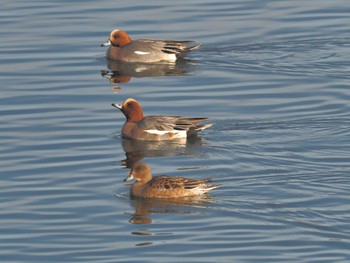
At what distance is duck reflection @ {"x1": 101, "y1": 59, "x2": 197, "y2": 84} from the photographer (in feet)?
77.8

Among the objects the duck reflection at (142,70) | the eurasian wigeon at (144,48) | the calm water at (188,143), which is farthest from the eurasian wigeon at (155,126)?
the eurasian wigeon at (144,48)

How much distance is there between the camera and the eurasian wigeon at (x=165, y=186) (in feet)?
55.0

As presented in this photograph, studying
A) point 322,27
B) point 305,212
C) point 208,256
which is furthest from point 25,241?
point 322,27

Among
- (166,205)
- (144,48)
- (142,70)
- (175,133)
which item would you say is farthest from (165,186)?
(144,48)

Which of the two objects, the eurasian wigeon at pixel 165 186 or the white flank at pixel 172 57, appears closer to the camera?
the eurasian wigeon at pixel 165 186

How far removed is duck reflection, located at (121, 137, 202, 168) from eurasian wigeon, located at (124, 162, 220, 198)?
1567 millimetres

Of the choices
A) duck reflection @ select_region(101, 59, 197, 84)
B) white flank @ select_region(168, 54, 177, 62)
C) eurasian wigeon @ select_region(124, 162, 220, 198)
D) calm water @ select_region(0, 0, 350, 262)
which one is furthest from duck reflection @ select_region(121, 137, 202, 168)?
white flank @ select_region(168, 54, 177, 62)

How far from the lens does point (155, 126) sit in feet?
64.9

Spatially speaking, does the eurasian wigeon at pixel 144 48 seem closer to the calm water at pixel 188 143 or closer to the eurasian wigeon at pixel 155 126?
the calm water at pixel 188 143

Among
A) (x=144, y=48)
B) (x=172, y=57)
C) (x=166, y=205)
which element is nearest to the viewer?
(x=166, y=205)

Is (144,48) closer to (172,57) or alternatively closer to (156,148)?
(172,57)

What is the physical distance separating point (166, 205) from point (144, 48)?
8102 millimetres

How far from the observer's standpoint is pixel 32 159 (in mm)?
18578

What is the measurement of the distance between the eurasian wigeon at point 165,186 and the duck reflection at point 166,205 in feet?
0.20
